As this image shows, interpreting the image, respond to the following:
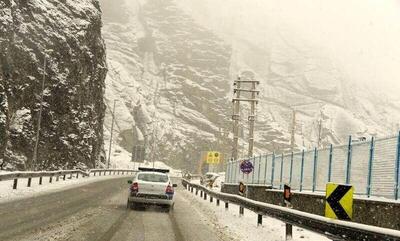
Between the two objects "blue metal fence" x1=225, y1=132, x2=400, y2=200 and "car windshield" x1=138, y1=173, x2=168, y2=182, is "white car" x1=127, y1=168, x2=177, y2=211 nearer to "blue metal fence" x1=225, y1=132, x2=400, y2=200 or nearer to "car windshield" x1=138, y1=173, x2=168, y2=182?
"car windshield" x1=138, y1=173, x2=168, y2=182

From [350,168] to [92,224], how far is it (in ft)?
26.1

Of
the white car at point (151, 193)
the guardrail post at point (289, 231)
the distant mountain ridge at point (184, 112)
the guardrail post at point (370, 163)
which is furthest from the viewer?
the distant mountain ridge at point (184, 112)

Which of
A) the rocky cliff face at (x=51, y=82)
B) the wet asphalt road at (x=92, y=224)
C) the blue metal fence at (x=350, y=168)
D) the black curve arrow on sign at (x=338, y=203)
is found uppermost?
the rocky cliff face at (x=51, y=82)

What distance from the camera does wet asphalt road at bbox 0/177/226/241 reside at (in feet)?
35.9

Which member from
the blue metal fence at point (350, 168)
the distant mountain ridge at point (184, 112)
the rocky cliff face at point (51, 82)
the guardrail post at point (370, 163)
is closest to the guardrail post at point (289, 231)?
the blue metal fence at point (350, 168)

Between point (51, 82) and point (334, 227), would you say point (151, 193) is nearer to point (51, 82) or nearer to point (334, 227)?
point (334, 227)

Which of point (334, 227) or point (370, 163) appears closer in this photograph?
point (334, 227)

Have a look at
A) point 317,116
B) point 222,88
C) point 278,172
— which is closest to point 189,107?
point 222,88

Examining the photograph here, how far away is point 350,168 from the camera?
16203 millimetres

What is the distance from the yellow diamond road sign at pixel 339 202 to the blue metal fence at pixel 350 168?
155 inches

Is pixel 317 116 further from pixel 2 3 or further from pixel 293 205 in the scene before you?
pixel 293 205

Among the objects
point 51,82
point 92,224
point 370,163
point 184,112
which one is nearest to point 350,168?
point 370,163

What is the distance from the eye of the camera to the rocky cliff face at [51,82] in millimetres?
45938

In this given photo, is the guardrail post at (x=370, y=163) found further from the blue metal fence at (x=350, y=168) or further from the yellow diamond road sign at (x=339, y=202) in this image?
the yellow diamond road sign at (x=339, y=202)
